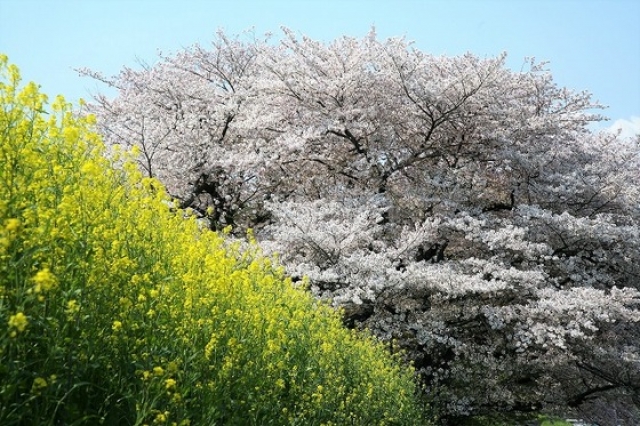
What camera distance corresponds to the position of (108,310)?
11.6 feet

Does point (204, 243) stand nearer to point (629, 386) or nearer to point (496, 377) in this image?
point (496, 377)

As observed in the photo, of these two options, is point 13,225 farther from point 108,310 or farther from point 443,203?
point 443,203

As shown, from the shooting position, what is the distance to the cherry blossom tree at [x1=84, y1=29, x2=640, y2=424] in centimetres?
1155

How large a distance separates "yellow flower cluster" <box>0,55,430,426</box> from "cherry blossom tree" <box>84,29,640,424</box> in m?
6.01

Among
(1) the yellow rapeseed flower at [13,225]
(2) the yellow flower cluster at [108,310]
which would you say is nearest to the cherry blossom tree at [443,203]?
(2) the yellow flower cluster at [108,310]

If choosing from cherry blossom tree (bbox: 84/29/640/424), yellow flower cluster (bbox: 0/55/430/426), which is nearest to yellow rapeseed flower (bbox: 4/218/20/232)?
yellow flower cluster (bbox: 0/55/430/426)

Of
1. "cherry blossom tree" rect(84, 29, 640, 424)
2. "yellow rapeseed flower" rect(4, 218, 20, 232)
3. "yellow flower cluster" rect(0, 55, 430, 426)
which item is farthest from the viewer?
"cherry blossom tree" rect(84, 29, 640, 424)

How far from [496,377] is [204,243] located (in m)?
9.41

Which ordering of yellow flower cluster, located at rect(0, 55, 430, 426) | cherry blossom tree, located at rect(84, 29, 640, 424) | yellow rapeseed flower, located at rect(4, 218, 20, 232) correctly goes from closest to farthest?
yellow rapeseed flower, located at rect(4, 218, 20, 232) → yellow flower cluster, located at rect(0, 55, 430, 426) → cherry blossom tree, located at rect(84, 29, 640, 424)

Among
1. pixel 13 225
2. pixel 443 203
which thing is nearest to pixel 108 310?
pixel 13 225

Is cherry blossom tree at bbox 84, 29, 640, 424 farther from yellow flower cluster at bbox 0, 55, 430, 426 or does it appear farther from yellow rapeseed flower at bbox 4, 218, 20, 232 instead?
yellow rapeseed flower at bbox 4, 218, 20, 232

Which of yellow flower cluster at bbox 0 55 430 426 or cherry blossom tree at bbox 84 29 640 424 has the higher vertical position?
cherry blossom tree at bbox 84 29 640 424

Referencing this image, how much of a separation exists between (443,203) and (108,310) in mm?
10312

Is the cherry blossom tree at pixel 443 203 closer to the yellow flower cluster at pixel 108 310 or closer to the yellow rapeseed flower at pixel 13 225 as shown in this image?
the yellow flower cluster at pixel 108 310
